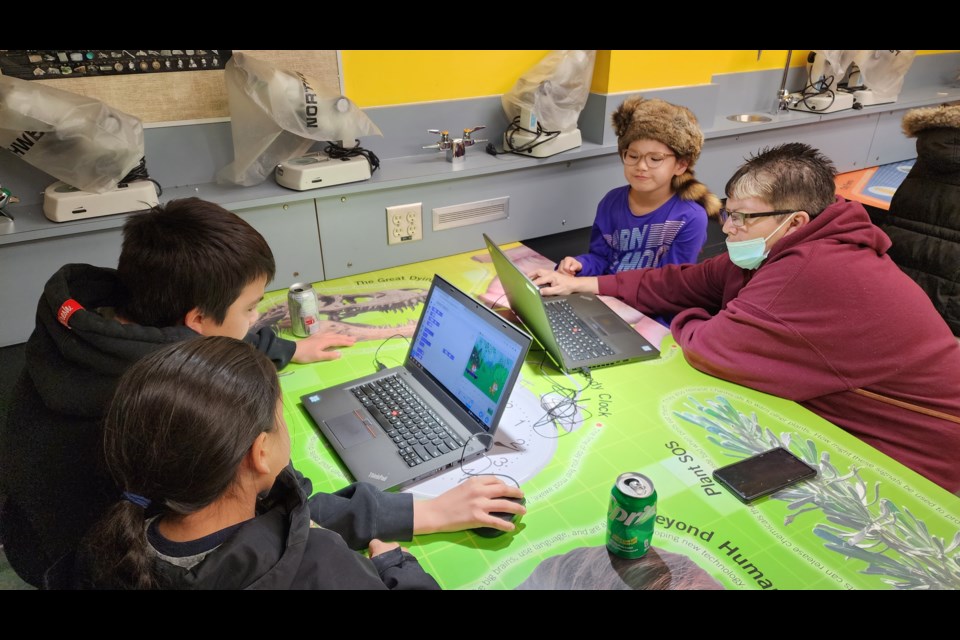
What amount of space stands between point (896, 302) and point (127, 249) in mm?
1639

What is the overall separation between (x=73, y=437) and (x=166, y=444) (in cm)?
43

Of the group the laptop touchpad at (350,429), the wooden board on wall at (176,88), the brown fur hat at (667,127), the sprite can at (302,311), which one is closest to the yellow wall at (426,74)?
the wooden board on wall at (176,88)

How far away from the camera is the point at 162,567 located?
2.59 ft

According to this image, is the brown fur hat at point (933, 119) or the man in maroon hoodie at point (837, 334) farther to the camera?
the brown fur hat at point (933, 119)

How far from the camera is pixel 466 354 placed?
1304 mm

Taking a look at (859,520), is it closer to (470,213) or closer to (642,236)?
(642,236)

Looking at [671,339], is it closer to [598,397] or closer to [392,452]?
[598,397]

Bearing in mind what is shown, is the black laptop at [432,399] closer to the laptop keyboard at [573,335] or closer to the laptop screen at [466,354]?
the laptop screen at [466,354]

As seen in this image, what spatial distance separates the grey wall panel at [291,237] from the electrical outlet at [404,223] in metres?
0.26

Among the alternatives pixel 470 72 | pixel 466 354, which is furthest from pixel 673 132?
pixel 466 354

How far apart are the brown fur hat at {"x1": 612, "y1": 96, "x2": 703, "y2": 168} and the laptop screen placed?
3.26ft

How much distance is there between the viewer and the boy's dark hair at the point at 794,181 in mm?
1510

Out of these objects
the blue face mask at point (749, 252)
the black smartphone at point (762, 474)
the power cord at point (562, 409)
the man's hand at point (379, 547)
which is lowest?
the man's hand at point (379, 547)
